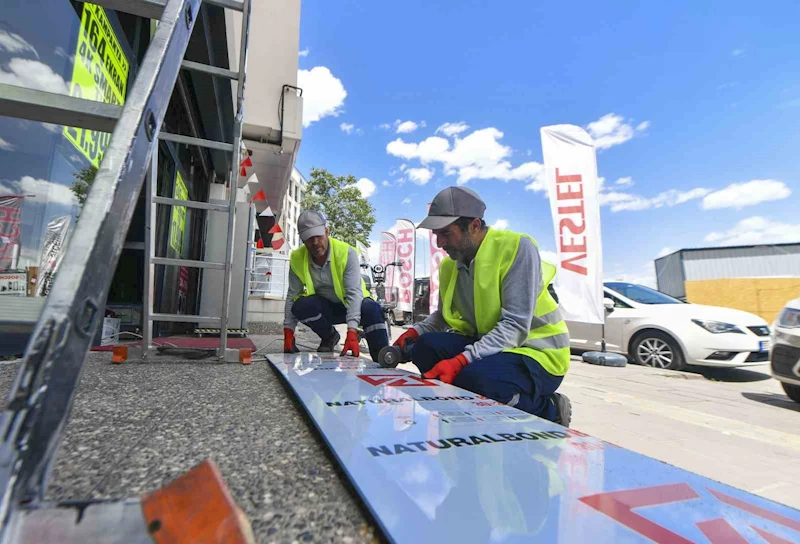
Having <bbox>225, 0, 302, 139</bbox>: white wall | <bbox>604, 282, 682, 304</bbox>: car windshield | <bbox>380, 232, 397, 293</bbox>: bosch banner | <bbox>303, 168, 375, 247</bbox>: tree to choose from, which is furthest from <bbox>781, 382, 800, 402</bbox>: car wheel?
<bbox>303, 168, 375, 247</bbox>: tree

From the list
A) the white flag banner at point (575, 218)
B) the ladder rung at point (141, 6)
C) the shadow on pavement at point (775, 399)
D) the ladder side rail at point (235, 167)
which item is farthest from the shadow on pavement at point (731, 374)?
the ladder rung at point (141, 6)

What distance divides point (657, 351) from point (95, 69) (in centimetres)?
605

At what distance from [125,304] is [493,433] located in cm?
395

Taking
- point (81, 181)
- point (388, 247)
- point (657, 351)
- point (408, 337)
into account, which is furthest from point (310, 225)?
point (388, 247)

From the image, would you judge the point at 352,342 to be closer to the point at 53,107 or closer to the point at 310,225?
the point at 310,225

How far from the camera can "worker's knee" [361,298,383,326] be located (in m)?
3.22

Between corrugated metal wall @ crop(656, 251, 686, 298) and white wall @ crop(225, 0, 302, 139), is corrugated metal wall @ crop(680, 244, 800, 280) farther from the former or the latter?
white wall @ crop(225, 0, 302, 139)

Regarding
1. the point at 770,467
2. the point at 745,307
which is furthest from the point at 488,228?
the point at 745,307

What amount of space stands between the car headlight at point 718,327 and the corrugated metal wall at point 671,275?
1245 cm

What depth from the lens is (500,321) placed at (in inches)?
72.4

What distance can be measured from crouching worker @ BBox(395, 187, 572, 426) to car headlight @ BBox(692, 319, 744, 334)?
3700 mm

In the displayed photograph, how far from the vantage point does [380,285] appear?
8.76m

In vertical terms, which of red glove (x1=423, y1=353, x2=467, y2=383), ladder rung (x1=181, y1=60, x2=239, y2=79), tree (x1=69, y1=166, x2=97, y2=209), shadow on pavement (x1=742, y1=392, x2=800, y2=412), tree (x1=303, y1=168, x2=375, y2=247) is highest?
tree (x1=303, y1=168, x2=375, y2=247)

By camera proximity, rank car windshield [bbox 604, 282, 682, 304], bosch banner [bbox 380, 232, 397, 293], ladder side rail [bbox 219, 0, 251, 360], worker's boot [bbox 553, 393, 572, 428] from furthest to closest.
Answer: bosch banner [bbox 380, 232, 397, 293], car windshield [bbox 604, 282, 682, 304], ladder side rail [bbox 219, 0, 251, 360], worker's boot [bbox 553, 393, 572, 428]
